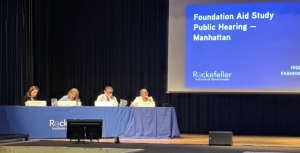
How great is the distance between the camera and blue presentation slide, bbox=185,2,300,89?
9.34 metres

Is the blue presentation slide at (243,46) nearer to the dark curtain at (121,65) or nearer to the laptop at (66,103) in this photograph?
the dark curtain at (121,65)

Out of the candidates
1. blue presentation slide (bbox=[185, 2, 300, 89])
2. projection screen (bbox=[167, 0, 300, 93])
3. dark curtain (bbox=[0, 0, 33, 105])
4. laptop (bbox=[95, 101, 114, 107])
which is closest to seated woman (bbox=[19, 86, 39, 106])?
laptop (bbox=[95, 101, 114, 107])

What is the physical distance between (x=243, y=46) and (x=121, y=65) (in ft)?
9.68

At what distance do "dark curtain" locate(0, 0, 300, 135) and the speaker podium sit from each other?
3.53 m

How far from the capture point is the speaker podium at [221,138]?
7074 millimetres

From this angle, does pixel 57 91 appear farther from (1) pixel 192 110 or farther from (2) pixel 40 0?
(1) pixel 192 110

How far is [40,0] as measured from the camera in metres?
11.4

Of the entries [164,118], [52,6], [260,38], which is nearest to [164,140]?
[164,118]

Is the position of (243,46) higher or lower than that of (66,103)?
higher

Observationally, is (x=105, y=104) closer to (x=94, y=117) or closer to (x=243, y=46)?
(x=94, y=117)

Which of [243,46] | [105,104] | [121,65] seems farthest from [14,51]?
[243,46]

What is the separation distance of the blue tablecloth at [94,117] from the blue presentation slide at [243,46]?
1.65 metres

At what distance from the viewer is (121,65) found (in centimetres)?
1125

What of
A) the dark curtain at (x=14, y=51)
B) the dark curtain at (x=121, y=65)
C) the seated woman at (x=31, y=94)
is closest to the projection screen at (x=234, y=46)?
the dark curtain at (x=121, y=65)
